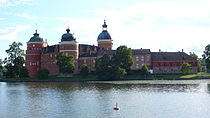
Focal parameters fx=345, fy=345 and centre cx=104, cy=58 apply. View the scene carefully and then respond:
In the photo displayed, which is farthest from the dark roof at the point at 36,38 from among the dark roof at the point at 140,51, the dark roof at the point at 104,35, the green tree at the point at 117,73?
the green tree at the point at 117,73

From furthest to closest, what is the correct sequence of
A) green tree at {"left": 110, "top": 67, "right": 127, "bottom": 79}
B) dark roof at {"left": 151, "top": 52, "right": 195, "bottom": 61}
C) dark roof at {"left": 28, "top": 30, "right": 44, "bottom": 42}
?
dark roof at {"left": 28, "top": 30, "right": 44, "bottom": 42}
dark roof at {"left": 151, "top": 52, "right": 195, "bottom": 61}
green tree at {"left": 110, "top": 67, "right": 127, "bottom": 79}

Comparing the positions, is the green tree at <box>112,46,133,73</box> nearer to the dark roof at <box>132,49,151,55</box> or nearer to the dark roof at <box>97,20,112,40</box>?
the dark roof at <box>132,49,151,55</box>

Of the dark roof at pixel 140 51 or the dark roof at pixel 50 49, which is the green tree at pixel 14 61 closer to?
the dark roof at pixel 50 49

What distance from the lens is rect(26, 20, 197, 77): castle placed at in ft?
364

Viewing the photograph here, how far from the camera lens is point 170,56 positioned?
369 feet

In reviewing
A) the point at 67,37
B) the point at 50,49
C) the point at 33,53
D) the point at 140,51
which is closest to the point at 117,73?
the point at 140,51

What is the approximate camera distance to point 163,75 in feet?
328

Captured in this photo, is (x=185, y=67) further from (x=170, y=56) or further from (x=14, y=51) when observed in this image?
(x=14, y=51)

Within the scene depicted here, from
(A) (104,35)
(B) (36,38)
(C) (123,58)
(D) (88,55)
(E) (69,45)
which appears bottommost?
(C) (123,58)

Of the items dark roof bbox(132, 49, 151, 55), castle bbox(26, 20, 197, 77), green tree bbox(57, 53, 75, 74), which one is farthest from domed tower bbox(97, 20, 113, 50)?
green tree bbox(57, 53, 75, 74)

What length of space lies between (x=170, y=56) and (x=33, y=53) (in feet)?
159

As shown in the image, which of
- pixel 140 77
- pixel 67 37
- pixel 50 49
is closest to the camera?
pixel 140 77

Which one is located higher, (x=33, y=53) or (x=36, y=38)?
(x=36, y=38)

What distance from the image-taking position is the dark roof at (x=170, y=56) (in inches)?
4365
